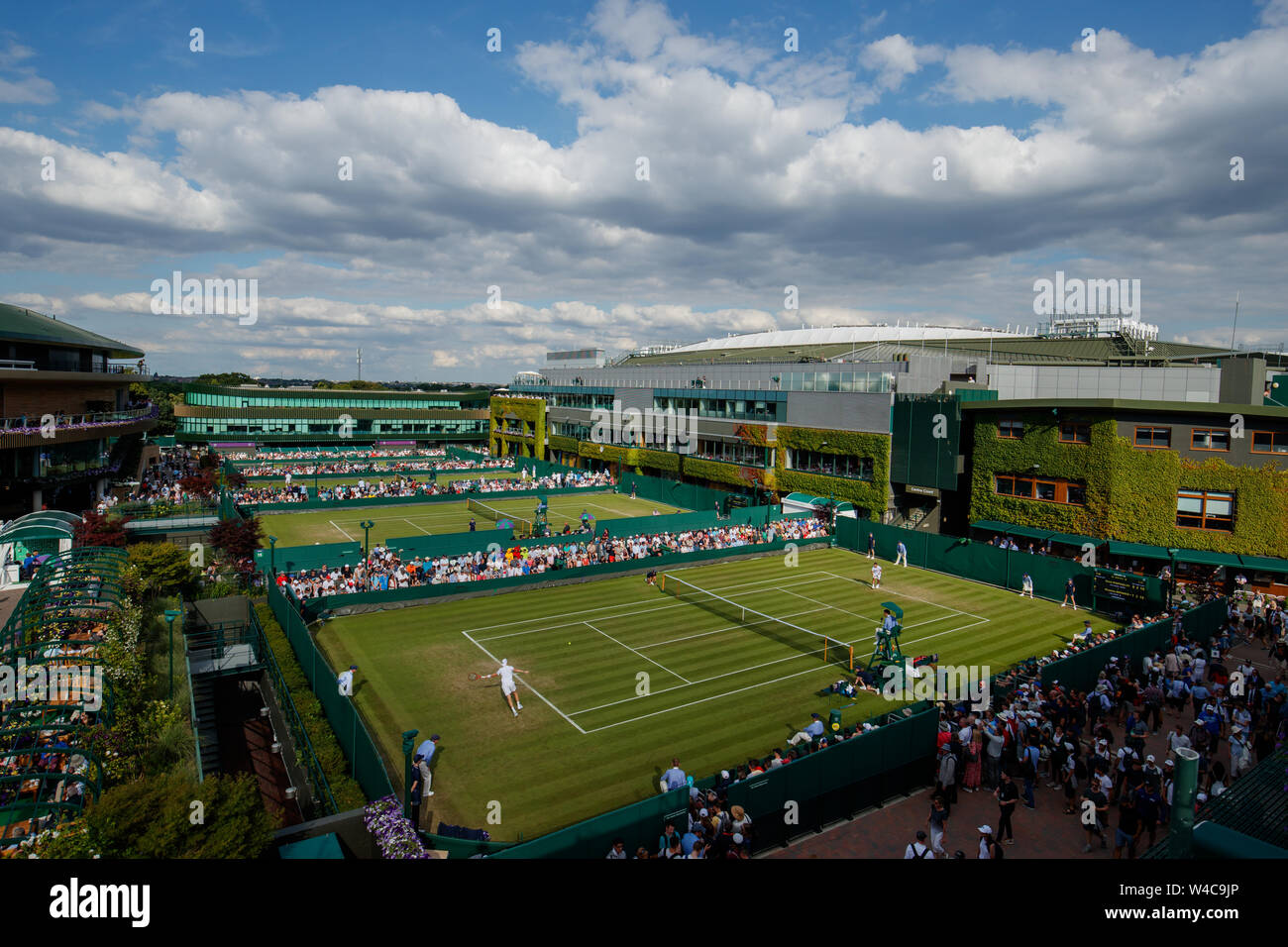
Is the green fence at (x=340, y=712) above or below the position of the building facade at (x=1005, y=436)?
below

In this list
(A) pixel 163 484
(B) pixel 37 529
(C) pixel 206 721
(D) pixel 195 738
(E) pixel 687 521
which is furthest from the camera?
(A) pixel 163 484

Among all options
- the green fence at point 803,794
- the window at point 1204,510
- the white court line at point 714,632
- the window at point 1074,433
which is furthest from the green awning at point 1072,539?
the green fence at point 803,794

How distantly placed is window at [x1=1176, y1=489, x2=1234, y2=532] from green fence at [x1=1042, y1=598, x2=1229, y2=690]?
633 cm

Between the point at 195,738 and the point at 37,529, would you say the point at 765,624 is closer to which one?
the point at 195,738

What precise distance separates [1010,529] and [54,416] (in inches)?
2204

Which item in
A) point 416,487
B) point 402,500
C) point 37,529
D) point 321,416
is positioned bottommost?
point 402,500

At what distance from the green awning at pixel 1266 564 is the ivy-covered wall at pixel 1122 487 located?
33 cm

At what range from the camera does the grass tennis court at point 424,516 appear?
46688mm

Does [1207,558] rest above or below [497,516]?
above

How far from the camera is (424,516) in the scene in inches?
2108

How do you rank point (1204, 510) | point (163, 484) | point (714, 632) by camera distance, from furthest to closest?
point (163, 484) < point (1204, 510) < point (714, 632)

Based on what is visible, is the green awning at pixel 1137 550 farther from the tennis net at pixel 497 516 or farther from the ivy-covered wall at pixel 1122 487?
the tennis net at pixel 497 516

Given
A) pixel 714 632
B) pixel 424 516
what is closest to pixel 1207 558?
pixel 714 632

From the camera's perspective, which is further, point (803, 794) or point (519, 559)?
point (519, 559)
